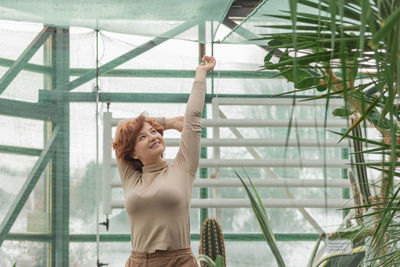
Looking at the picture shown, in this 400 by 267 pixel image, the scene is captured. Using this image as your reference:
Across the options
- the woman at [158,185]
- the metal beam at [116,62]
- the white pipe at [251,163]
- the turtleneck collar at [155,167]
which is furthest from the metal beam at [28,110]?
the turtleneck collar at [155,167]

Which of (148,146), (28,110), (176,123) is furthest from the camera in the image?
(28,110)

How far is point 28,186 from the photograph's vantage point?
316cm

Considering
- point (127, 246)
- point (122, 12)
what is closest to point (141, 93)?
point (122, 12)

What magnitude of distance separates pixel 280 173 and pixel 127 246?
3.03ft

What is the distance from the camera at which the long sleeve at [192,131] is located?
210 cm

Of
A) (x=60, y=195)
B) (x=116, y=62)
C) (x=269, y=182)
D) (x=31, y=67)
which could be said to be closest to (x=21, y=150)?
(x=60, y=195)

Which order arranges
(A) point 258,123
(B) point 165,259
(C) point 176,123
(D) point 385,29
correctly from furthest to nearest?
(A) point 258,123 < (C) point 176,123 < (B) point 165,259 < (D) point 385,29

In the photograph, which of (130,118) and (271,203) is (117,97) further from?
(271,203)

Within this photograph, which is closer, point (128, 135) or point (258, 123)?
point (128, 135)

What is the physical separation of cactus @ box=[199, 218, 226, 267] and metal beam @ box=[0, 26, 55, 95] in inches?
47.8

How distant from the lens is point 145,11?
292cm

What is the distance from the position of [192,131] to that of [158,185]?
21 centimetres

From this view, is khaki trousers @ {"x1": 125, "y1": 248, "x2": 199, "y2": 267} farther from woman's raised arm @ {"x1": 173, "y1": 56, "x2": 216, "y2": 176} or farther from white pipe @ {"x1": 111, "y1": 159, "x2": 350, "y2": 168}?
white pipe @ {"x1": 111, "y1": 159, "x2": 350, "y2": 168}

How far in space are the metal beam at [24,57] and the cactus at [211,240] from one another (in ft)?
3.98
